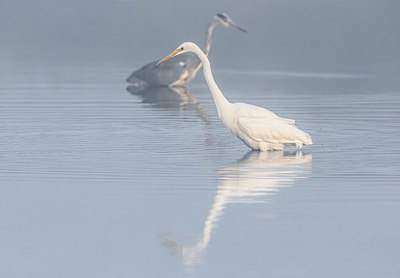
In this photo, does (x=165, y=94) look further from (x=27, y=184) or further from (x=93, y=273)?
(x=93, y=273)

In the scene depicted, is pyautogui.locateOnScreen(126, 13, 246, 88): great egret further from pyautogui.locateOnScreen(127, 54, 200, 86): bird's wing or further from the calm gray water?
the calm gray water

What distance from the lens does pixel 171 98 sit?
914 inches

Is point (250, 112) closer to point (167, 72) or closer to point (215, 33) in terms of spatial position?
point (167, 72)

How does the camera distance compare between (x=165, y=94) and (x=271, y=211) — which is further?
(x=165, y=94)

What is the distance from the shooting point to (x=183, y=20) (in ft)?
168

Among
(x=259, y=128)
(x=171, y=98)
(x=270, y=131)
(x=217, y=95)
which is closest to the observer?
(x=259, y=128)

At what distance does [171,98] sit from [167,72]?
9.73 feet

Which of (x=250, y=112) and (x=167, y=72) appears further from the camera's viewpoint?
(x=167, y=72)

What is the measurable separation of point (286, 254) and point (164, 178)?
3.52 meters

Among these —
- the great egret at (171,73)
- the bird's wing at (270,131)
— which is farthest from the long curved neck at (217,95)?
the great egret at (171,73)

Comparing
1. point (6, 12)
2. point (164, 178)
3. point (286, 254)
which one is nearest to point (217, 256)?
point (286, 254)

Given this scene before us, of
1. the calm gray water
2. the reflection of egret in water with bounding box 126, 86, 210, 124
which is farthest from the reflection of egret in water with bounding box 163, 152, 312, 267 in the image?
the reflection of egret in water with bounding box 126, 86, 210, 124

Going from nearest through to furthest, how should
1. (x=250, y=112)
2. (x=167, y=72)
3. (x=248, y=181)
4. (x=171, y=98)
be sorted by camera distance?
1. (x=248, y=181)
2. (x=250, y=112)
3. (x=171, y=98)
4. (x=167, y=72)

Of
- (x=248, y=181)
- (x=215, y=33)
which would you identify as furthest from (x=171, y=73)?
(x=215, y=33)
